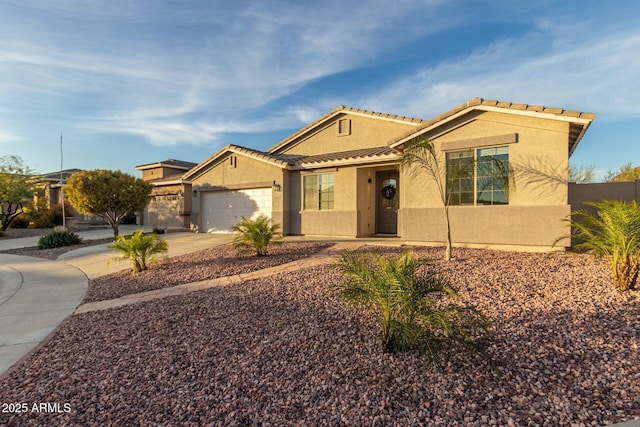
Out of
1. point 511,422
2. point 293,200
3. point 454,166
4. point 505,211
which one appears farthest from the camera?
Result: point 293,200

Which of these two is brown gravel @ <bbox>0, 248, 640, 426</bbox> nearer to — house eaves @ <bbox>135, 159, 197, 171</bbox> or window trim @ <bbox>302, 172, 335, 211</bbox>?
window trim @ <bbox>302, 172, 335, 211</bbox>

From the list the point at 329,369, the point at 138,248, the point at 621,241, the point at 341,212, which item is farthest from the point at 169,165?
Answer: the point at 621,241

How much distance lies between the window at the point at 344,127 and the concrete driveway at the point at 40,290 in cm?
830

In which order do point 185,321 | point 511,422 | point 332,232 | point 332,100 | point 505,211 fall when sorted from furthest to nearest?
point 332,100, point 332,232, point 505,211, point 185,321, point 511,422

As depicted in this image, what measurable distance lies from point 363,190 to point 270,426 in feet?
37.6

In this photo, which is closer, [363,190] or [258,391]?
[258,391]

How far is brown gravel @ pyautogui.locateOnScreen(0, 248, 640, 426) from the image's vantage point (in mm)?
2428

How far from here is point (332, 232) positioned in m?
13.6

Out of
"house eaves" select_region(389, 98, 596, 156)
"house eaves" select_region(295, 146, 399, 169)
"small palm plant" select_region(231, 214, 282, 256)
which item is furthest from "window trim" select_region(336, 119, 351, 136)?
"small palm plant" select_region(231, 214, 282, 256)

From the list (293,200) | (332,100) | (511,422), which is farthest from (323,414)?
(332,100)

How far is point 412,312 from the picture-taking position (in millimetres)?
3135

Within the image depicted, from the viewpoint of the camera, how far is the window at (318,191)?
542 inches

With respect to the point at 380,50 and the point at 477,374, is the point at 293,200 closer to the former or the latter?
the point at 380,50

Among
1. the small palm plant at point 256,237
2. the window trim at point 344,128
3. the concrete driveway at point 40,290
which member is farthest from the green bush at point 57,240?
the window trim at point 344,128
